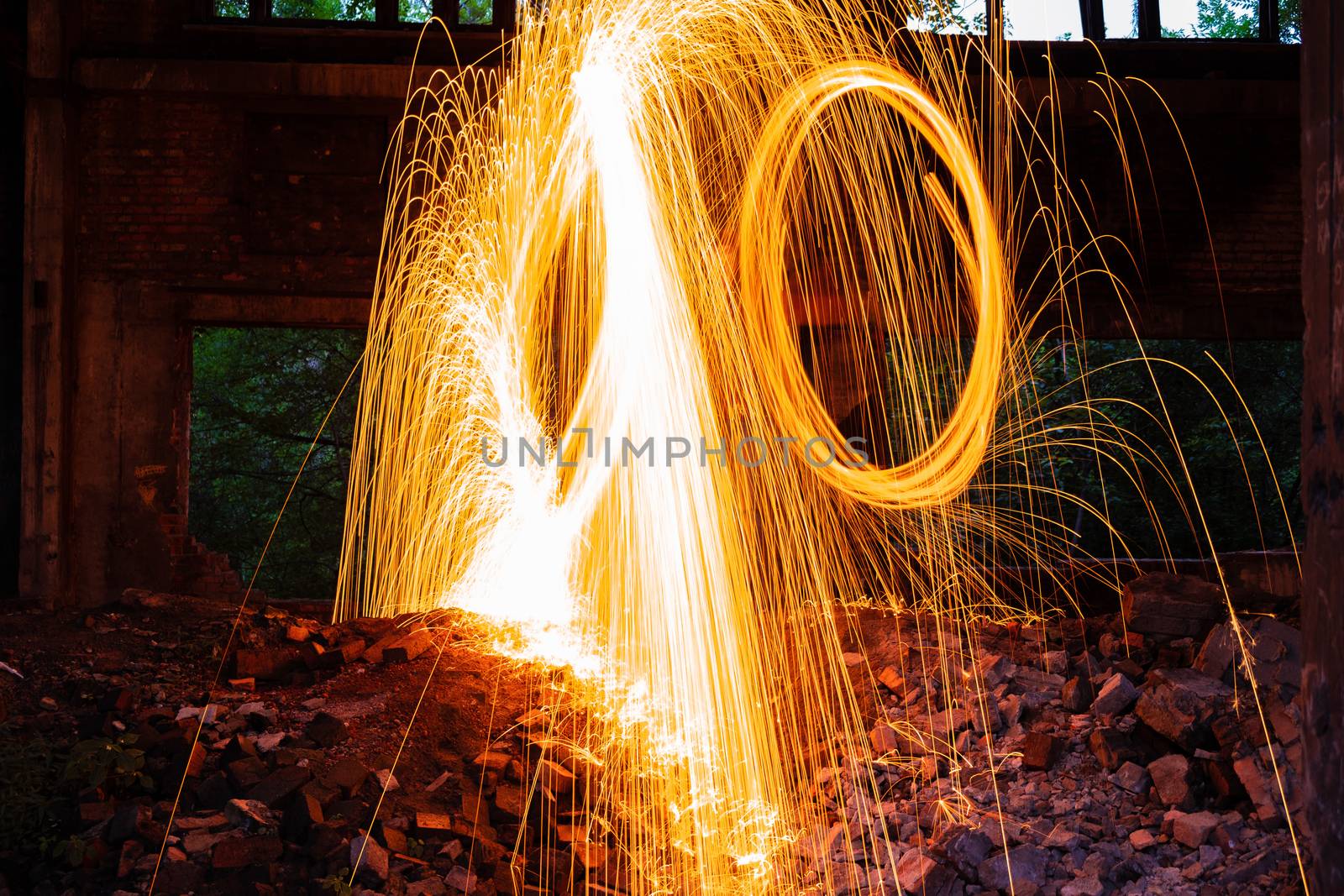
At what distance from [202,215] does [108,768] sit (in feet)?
18.4

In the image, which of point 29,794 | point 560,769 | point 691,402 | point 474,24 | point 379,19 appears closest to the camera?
point 29,794

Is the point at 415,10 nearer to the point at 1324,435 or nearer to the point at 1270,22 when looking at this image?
the point at 1270,22

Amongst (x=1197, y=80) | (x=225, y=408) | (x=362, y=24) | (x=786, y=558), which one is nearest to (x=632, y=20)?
(x=786, y=558)

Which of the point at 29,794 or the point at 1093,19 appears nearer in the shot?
the point at 29,794

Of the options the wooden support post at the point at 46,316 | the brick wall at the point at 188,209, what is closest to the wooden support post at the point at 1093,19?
the brick wall at the point at 188,209

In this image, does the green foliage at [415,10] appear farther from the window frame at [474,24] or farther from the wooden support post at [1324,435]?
the wooden support post at [1324,435]

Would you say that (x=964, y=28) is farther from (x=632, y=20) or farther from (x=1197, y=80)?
(x=632, y=20)

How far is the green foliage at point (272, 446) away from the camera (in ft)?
50.5

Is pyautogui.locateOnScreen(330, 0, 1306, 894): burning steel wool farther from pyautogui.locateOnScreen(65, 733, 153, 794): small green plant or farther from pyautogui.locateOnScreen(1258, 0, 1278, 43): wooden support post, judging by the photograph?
pyautogui.locateOnScreen(1258, 0, 1278, 43): wooden support post

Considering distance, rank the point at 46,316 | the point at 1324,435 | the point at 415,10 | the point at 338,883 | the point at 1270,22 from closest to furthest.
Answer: the point at 1324,435, the point at 338,883, the point at 46,316, the point at 1270,22, the point at 415,10

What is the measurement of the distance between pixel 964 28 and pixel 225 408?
1223cm

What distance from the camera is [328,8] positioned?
11.0 m

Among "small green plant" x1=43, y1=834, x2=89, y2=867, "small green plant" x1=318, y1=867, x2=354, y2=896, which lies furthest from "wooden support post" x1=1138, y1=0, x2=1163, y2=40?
"small green plant" x1=43, y1=834, x2=89, y2=867

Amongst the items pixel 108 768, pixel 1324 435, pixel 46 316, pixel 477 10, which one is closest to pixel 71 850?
pixel 108 768
